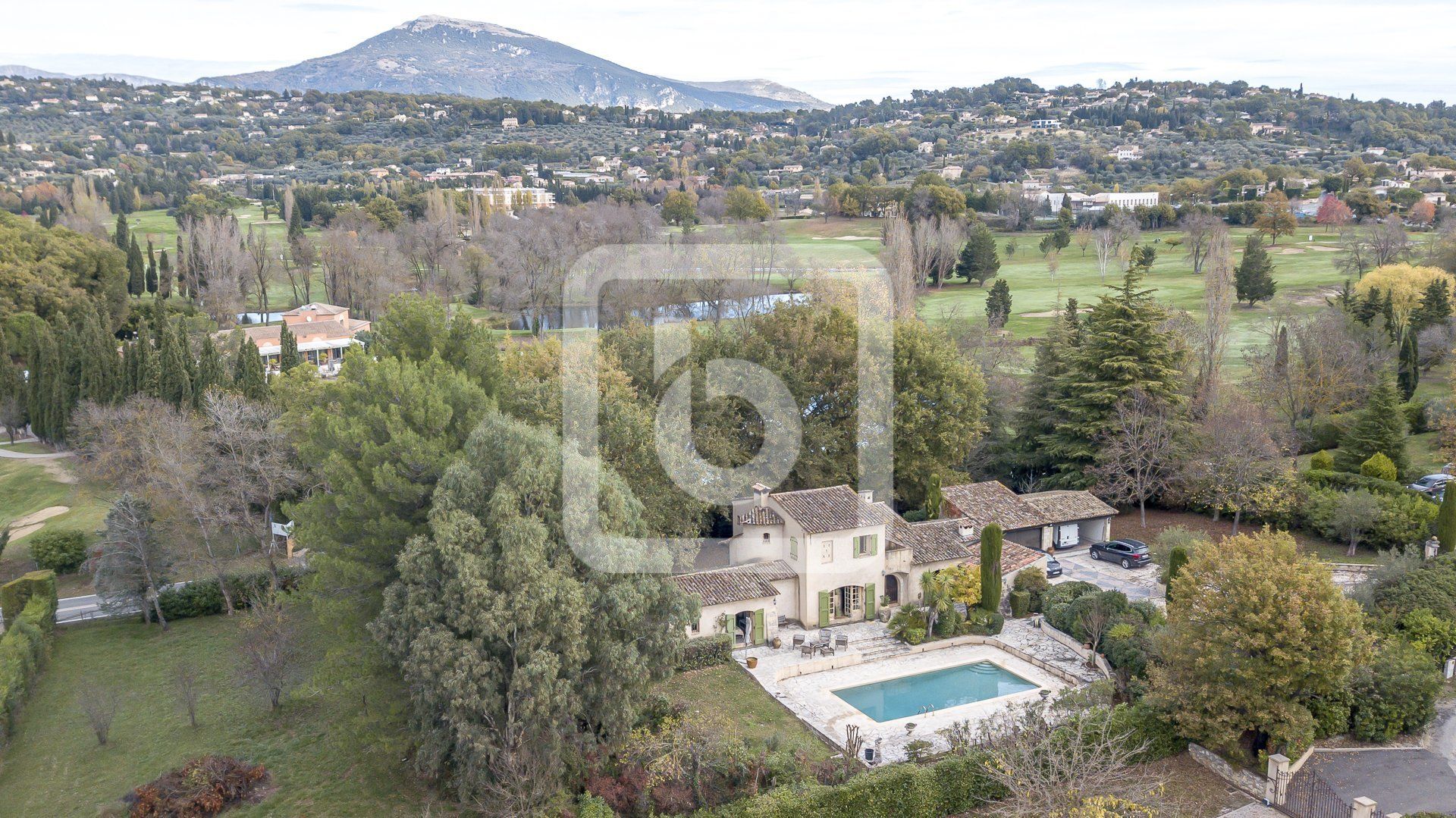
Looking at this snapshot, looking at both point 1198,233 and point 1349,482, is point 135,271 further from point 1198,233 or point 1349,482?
point 1198,233

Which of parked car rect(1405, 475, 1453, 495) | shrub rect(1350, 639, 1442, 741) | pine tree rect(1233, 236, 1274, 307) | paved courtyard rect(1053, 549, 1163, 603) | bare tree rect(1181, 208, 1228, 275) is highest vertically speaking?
bare tree rect(1181, 208, 1228, 275)

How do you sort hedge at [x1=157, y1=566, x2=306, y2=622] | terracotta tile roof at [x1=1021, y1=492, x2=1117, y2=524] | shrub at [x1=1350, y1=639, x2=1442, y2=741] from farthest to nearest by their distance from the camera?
1. terracotta tile roof at [x1=1021, y1=492, x2=1117, y2=524]
2. hedge at [x1=157, y1=566, x2=306, y2=622]
3. shrub at [x1=1350, y1=639, x2=1442, y2=741]

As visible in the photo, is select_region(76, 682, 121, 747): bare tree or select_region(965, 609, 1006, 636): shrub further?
select_region(965, 609, 1006, 636): shrub

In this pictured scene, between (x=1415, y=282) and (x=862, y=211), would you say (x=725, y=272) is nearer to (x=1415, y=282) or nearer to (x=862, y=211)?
(x=1415, y=282)

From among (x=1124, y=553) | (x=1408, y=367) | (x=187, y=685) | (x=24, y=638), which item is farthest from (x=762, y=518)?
(x=1408, y=367)

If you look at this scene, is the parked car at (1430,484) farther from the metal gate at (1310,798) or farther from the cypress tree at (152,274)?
the cypress tree at (152,274)

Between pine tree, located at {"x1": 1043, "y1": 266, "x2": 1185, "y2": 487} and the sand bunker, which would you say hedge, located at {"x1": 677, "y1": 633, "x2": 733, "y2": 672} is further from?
the sand bunker

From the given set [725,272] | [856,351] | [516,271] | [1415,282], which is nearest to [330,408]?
[856,351]

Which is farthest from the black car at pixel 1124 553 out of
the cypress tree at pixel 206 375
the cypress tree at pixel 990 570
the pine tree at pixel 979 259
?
the pine tree at pixel 979 259

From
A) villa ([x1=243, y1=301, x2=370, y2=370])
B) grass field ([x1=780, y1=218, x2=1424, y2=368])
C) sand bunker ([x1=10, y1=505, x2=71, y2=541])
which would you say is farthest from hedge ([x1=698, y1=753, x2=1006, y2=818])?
villa ([x1=243, y1=301, x2=370, y2=370])
